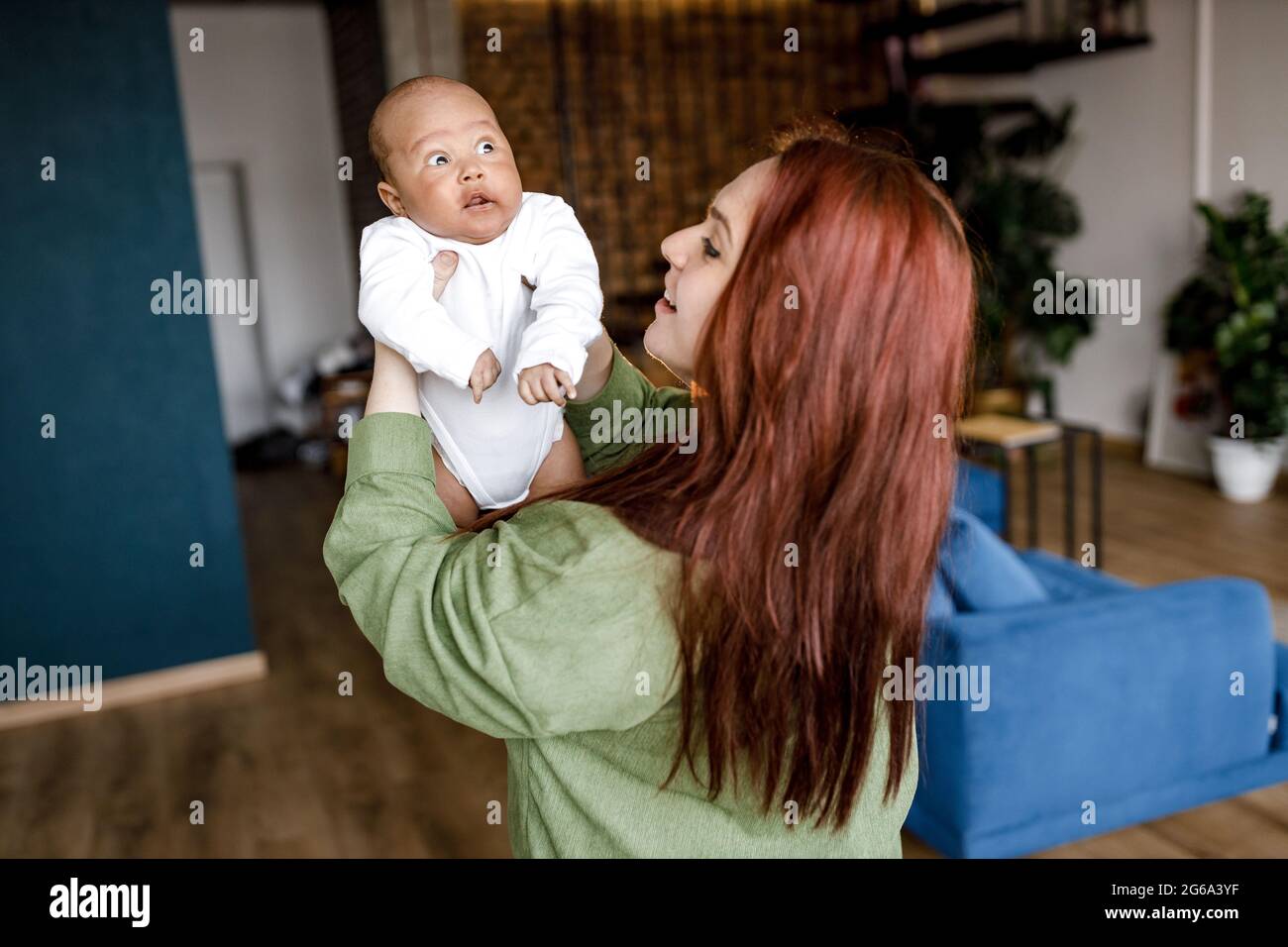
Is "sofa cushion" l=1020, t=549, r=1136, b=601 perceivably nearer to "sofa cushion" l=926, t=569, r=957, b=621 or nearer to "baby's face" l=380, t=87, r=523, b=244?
"sofa cushion" l=926, t=569, r=957, b=621

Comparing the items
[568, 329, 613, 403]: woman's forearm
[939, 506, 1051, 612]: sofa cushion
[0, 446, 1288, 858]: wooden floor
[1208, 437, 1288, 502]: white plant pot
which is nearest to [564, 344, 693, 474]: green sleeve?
[568, 329, 613, 403]: woman's forearm

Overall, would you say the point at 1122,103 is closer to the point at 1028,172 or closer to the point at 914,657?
the point at 1028,172

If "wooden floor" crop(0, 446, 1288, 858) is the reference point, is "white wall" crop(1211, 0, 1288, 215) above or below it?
above

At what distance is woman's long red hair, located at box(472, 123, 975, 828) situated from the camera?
83 cm

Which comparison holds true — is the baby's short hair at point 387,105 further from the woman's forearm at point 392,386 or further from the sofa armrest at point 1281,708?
the sofa armrest at point 1281,708

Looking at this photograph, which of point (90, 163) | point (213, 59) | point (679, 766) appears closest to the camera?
point (679, 766)

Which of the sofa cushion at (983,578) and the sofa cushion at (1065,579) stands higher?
the sofa cushion at (983,578)

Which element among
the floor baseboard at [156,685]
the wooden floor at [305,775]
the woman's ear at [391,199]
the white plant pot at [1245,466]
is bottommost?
the wooden floor at [305,775]

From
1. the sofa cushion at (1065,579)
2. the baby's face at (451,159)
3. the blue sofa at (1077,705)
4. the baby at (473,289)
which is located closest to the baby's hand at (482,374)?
the baby at (473,289)

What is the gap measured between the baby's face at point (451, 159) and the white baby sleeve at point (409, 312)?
0.04m

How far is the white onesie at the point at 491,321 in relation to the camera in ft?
2.81

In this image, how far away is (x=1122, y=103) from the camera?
263 inches
